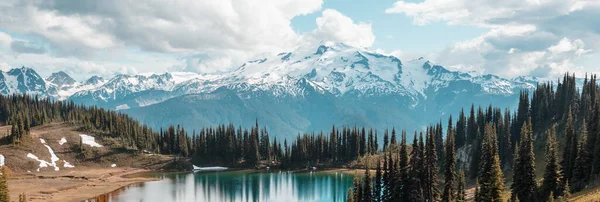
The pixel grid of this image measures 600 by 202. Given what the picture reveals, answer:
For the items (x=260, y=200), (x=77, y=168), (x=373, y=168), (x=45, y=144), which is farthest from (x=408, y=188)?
(x=45, y=144)

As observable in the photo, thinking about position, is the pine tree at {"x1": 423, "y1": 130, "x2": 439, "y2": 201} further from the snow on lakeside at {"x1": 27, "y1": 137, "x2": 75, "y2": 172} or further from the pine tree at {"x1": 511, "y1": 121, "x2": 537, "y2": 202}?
the snow on lakeside at {"x1": 27, "y1": 137, "x2": 75, "y2": 172}

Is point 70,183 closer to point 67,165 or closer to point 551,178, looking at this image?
point 67,165

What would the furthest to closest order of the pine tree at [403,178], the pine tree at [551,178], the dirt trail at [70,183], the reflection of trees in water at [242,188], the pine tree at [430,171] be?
the reflection of trees in water at [242,188] < the dirt trail at [70,183] < the pine tree at [403,178] < the pine tree at [430,171] < the pine tree at [551,178]

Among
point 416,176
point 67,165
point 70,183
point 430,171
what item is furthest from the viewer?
point 67,165

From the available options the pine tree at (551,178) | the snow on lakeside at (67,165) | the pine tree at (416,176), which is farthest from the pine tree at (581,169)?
the snow on lakeside at (67,165)

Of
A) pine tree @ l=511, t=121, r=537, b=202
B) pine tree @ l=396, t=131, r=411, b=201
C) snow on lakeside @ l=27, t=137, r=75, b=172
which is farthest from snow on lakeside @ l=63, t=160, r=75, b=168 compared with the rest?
pine tree @ l=511, t=121, r=537, b=202

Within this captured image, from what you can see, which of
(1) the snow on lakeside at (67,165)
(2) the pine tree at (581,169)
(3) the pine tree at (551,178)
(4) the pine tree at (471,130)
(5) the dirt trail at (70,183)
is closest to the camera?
(3) the pine tree at (551,178)

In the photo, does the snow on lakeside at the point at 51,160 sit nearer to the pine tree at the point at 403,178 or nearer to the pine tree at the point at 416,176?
the pine tree at the point at 403,178

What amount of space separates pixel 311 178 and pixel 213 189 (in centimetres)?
4122

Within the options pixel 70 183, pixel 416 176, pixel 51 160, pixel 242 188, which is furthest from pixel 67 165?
pixel 416 176

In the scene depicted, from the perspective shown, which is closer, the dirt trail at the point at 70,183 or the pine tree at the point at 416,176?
the pine tree at the point at 416,176

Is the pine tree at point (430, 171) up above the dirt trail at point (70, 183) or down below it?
above

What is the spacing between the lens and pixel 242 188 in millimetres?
159625

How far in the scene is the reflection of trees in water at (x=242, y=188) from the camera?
138 m
